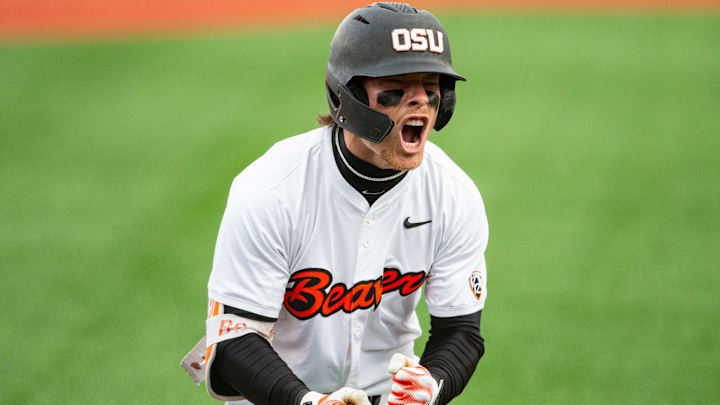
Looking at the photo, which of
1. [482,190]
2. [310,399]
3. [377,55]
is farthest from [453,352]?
[482,190]

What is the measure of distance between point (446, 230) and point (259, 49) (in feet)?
26.6

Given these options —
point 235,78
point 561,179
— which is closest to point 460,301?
point 561,179

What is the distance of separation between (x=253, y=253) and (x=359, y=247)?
37cm

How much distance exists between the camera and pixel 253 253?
2627 mm

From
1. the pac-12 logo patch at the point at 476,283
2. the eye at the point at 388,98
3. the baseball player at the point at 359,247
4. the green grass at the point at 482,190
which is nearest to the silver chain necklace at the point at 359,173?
the baseball player at the point at 359,247

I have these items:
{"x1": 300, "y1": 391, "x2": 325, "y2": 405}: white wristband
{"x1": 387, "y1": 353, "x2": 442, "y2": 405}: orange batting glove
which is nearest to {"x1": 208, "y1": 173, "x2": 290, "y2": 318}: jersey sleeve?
{"x1": 300, "y1": 391, "x2": 325, "y2": 405}: white wristband

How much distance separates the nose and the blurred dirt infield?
9219mm

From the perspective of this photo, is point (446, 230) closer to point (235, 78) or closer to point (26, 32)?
point (235, 78)

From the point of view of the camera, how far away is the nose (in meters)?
2.61

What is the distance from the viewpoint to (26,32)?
436 inches

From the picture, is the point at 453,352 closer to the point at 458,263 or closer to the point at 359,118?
the point at 458,263

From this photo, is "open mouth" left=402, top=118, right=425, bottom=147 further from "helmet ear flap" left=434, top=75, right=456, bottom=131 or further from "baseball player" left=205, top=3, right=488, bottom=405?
"helmet ear flap" left=434, top=75, right=456, bottom=131

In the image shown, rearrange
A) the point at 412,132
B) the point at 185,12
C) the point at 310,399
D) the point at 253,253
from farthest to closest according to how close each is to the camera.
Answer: the point at 185,12
the point at 412,132
the point at 253,253
the point at 310,399

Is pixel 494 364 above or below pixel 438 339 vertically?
below
